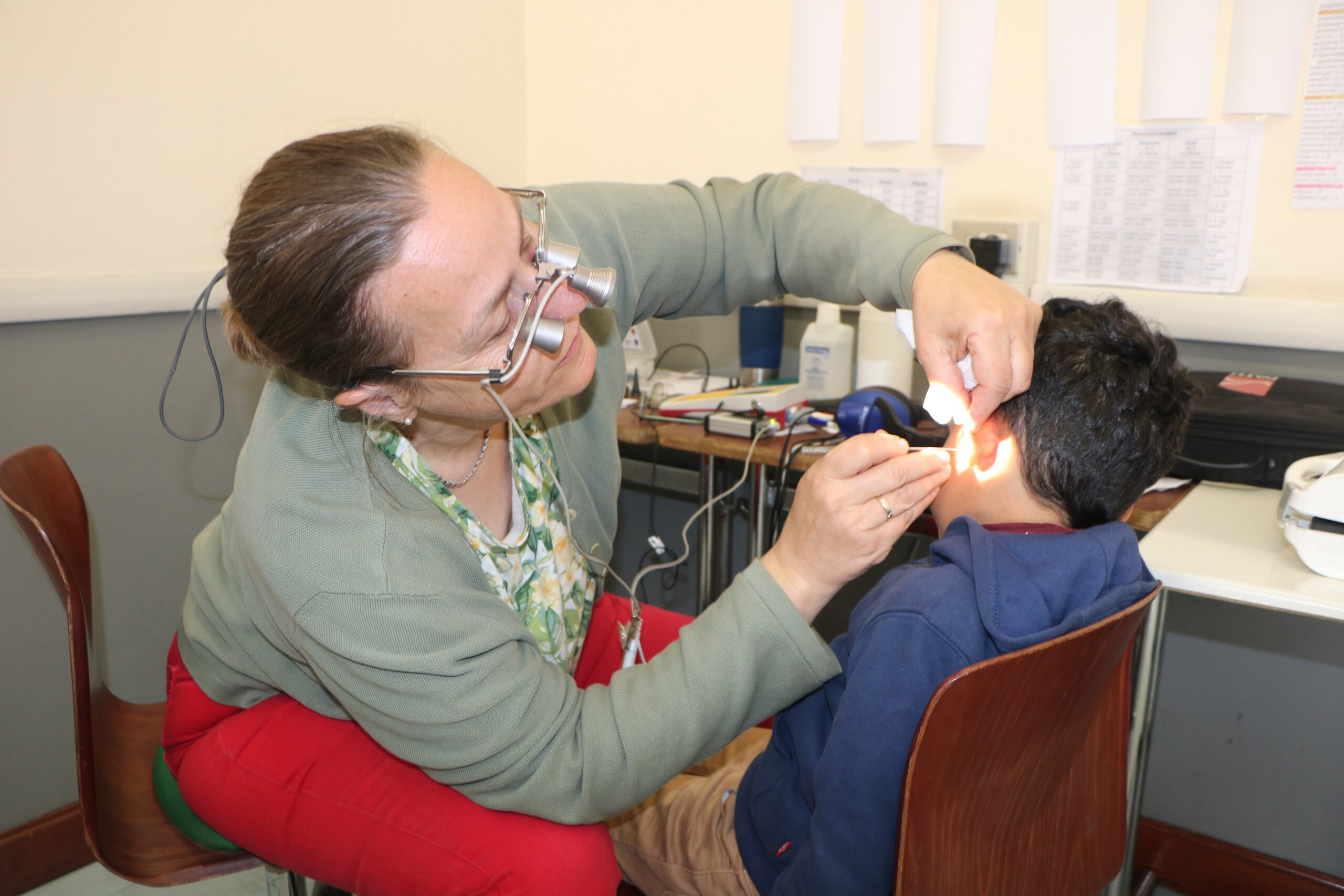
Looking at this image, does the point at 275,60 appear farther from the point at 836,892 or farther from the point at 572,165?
the point at 836,892

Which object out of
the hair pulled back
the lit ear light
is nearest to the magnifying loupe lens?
the hair pulled back

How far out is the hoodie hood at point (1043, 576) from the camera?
0.87 m

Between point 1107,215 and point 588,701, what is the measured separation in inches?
59.0

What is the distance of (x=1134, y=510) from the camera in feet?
4.75

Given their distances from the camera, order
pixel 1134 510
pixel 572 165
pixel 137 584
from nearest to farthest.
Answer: pixel 1134 510 → pixel 137 584 → pixel 572 165

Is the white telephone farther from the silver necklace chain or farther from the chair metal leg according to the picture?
the chair metal leg

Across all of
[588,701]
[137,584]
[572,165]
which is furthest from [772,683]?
[572,165]

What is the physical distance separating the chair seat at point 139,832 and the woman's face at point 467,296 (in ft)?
2.05

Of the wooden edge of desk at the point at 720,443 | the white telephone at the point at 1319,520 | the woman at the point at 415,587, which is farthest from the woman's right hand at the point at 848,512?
the wooden edge of desk at the point at 720,443

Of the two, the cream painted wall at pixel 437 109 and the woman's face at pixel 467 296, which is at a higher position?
the cream painted wall at pixel 437 109

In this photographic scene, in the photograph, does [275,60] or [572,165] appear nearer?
[275,60]

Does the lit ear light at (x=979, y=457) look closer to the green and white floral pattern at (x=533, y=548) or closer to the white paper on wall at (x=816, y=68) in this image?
Answer: the green and white floral pattern at (x=533, y=548)

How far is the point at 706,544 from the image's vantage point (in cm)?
214

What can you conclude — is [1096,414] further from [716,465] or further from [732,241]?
[716,465]
